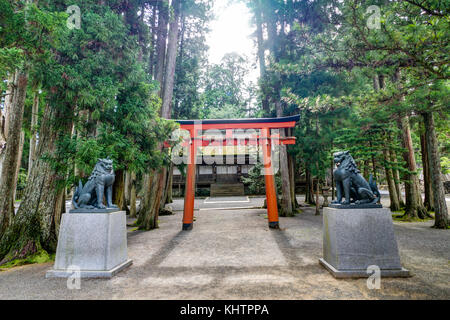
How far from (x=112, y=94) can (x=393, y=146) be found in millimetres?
7856

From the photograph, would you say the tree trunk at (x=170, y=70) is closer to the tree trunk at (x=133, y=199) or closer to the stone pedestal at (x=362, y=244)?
the tree trunk at (x=133, y=199)

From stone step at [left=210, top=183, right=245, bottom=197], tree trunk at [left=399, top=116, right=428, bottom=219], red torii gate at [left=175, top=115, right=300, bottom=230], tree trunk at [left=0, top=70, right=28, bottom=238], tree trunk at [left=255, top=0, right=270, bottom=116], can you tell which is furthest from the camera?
stone step at [left=210, top=183, right=245, bottom=197]

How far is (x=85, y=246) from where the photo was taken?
→ 121 inches

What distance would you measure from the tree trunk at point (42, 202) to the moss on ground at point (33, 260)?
0.09 m

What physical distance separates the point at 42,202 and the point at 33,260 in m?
1.03

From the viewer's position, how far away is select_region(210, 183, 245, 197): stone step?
19312 millimetres

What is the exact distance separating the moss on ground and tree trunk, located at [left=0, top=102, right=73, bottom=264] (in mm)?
94

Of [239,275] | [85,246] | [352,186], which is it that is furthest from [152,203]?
[352,186]

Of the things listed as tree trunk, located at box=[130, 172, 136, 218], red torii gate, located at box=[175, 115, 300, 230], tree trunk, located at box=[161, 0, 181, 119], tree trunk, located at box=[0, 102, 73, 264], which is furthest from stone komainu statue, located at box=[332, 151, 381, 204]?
tree trunk, located at box=[130, 172, 136, 218]

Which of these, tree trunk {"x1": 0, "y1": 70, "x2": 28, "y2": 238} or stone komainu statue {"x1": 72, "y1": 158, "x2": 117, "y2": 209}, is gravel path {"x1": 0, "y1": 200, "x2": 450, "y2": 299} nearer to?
stone komainu statue {"x1": 72, "y1": 158, "x2": 117, "y2": 209}

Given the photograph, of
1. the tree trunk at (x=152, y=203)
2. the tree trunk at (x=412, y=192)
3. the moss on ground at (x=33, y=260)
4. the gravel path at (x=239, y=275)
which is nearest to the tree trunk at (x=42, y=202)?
the moss on ground at (x=33, y=260)

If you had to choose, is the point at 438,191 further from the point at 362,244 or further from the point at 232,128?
the point at 232,128
